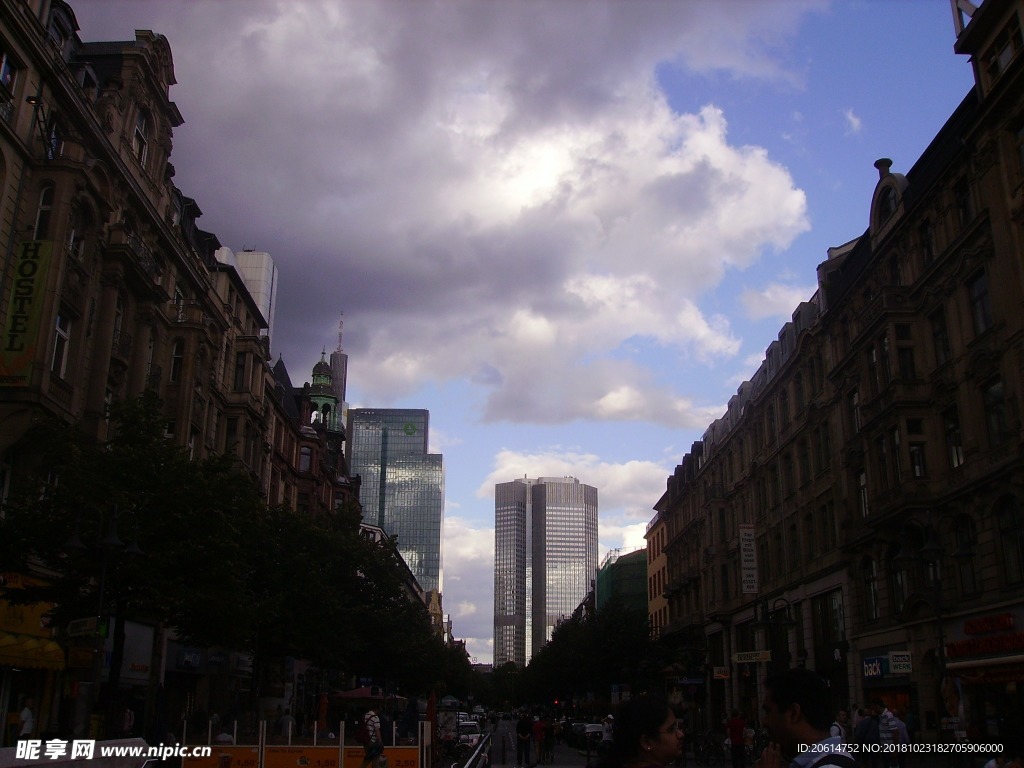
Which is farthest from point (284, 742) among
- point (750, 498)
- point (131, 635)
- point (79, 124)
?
point (750, 498)

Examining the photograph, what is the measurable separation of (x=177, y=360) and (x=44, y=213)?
1275 centimetres

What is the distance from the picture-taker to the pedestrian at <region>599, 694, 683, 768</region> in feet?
14.5

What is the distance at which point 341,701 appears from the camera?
41.8 meters

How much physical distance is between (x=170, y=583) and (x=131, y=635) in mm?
14625

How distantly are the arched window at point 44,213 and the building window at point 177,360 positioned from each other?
39.0ft

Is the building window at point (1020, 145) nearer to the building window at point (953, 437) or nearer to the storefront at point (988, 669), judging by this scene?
the building window at point (953, 437)

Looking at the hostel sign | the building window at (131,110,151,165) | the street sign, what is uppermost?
the building window at (131,110,151,165)

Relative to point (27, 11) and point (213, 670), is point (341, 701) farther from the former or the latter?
point (27, 11)

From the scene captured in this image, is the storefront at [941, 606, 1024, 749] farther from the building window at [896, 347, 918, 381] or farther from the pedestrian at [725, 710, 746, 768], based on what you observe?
the building window at [896, 347, 918, 381]

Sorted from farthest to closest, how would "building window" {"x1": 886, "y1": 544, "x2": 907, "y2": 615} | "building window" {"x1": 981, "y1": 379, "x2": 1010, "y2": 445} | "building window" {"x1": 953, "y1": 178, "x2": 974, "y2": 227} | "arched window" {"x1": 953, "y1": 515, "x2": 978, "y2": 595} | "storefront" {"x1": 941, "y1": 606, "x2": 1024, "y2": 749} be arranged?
"building window" {"x1": 886, "y1": 544, "x2": 907, "y2": 615} < "building window" {"x1": 953, "y1": 178, "x2": 974, "y2": 227} < "arched window" {"x1": 953, "y1": 515, "x2": 978, "y2": 595} < "building window" {"x1": 981, "y1": 379, "x2": 1010, "y2": 445} < "storefront" {"x1": 941, "y1": 606, "x2": 1024, "y2": 749}

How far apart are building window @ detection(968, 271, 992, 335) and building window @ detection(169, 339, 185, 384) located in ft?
99.6

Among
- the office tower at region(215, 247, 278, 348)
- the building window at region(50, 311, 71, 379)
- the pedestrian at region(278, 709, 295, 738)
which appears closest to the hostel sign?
the building window at region(50, 311, 71, 379)

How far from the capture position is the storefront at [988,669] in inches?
1004

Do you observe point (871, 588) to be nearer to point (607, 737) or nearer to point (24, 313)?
point (607, 737)
